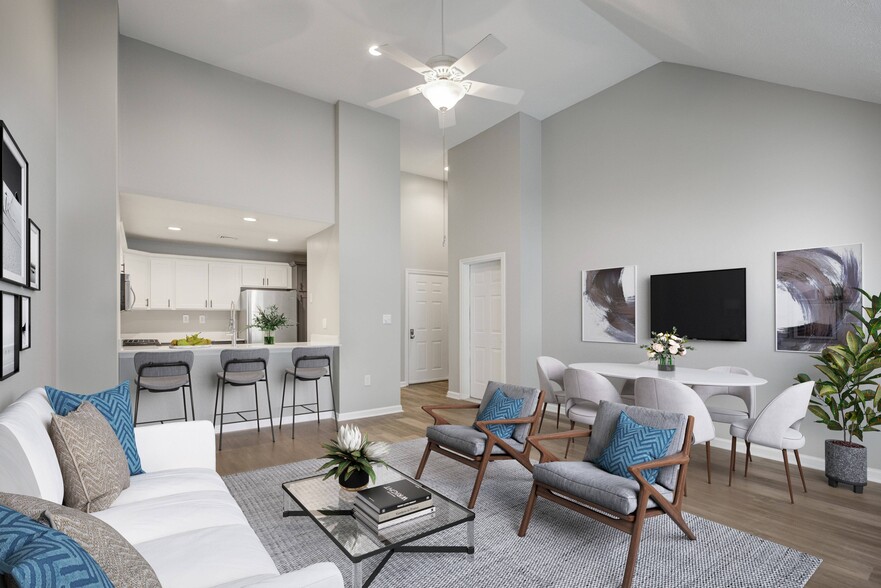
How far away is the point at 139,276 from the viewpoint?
6500 millimetres

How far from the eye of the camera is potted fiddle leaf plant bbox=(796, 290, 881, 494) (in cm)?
319

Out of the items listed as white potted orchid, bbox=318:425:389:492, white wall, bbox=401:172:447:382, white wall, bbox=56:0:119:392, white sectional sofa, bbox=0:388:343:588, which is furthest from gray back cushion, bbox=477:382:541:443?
white wall, bbox=401:172:447:382

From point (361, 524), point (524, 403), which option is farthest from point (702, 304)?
point (361, 524)

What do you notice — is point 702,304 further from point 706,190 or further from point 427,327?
point 427,327

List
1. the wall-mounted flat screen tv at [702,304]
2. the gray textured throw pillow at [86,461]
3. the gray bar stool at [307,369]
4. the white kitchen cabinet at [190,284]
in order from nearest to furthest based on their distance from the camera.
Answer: the gray textured throw pillow at [86,461] → the wall-mounted flat screen tv at [702,304] → the gray bar stool at [307,369] → the white kitchen cabinet at [190,284]

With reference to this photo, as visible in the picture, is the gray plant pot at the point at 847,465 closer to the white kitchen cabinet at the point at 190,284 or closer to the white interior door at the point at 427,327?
the white interior door at the point at 427,327

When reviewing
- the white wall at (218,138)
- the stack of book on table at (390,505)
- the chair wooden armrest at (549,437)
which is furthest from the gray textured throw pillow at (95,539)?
the white wall at (218,138)

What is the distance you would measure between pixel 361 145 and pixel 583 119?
273cm

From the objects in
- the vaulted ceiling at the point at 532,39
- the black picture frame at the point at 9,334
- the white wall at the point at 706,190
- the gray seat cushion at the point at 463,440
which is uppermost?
the vaulted ceiling at the point at 532,39

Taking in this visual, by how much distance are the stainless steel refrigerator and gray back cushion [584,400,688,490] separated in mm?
5271

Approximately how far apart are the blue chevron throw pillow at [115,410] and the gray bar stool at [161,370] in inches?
67.9

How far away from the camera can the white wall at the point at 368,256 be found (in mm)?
5473

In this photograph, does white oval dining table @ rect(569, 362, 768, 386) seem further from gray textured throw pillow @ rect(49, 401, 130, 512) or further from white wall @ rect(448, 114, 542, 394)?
gray textured throw pillow @ rect(49, 401, 130, 512)

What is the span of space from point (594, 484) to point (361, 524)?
→ 1.15 meters
